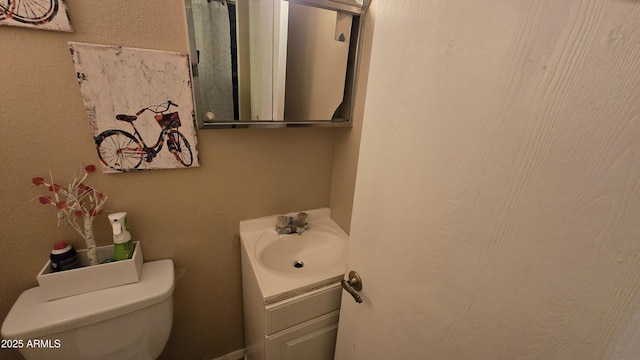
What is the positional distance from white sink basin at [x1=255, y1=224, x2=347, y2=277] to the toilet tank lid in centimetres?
38

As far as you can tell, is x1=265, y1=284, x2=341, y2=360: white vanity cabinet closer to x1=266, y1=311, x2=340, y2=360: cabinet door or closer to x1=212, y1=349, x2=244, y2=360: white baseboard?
x1=266, y1=311, x2=340, y2=360: cabinet door

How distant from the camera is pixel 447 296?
50 cm

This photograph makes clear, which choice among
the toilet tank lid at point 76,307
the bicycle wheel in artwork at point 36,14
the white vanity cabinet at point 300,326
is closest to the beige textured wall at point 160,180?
the bicycle wheel in artwork at point 36,14

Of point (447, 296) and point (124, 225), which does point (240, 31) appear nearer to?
point (124, 225)

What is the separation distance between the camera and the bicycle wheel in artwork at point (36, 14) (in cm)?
66

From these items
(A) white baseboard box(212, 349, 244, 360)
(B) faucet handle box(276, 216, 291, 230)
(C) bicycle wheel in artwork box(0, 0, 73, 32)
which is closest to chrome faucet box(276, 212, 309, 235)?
(B) faucet handle box(276, 216, 291, 230)

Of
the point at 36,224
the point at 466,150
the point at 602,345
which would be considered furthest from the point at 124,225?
the point at 602,345

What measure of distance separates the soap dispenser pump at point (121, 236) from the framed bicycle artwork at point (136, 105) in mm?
173

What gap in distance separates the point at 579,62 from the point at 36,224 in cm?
143

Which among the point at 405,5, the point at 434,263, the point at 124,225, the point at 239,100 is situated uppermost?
the point at 405,5

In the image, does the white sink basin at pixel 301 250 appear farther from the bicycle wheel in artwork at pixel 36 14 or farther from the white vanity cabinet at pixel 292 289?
the bicycle wheel in artwork at pixel 36 14

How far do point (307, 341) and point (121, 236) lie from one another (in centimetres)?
79

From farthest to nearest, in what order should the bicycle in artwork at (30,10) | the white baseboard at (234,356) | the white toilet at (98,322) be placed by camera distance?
the white baseboard at (234,356)
the white toilet at (98,322)
the bicycle in artwork at (30,10)

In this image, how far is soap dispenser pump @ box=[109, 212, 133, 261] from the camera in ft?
2.85
